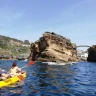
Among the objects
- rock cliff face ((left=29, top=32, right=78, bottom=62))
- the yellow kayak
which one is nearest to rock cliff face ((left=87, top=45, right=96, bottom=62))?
rock cliff face ((left=29, top=32, right=78, bottom=62))

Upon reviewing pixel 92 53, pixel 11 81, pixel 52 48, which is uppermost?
pixel 92 53

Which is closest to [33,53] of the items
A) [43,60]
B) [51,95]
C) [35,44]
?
[35,44]

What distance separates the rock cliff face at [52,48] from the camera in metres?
93.9

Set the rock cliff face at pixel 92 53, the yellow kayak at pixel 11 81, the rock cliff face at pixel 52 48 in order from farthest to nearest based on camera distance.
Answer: the rock cliff face at pixel 92 53, the rock cliff face at pixel 52 48, the yellow kayak at pixel 11 81

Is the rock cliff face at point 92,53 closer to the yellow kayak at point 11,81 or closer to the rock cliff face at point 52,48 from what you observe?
the rock cliff face at point 52,48

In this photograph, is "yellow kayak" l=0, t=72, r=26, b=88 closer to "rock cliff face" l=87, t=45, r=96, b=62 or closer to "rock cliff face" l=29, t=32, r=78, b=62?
"rock cliff face" l=29, t=32, r=78, b=62

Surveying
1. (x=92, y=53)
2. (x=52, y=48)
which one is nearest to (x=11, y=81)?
(x=52, y=48)

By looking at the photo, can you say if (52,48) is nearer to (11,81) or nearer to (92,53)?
(92,53)

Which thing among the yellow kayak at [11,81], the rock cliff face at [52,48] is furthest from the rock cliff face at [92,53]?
the yellow kayak at [11,81]

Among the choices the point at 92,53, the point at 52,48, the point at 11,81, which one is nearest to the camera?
the point at 11,81

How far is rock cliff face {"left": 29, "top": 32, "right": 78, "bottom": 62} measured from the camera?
308ft

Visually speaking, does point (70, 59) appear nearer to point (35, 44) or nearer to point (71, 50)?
point (71, 50)

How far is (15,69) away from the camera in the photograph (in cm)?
2448

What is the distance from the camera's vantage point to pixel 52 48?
320ft
